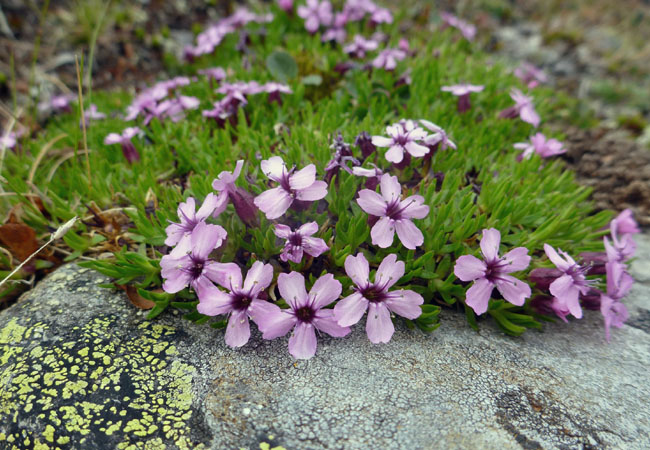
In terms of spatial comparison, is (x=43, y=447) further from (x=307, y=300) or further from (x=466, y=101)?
(x=466, y=101)

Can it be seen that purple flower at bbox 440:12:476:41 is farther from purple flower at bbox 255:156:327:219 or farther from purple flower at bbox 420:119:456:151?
purple flower at bbox 255:156:327:219

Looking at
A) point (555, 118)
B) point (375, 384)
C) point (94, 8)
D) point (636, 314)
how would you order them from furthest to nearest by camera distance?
point (94, 8), point (555, 118), point (636, 314), point (375, 384)

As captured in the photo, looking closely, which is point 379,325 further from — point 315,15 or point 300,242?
point 315,15

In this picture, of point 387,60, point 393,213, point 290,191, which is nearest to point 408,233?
point 393,213

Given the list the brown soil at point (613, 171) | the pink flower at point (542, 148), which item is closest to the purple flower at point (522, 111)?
the pink flower at point (542, 148)

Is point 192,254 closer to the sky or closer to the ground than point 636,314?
closer to the sky

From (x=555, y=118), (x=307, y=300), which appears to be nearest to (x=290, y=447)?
(x=307, y=300)
